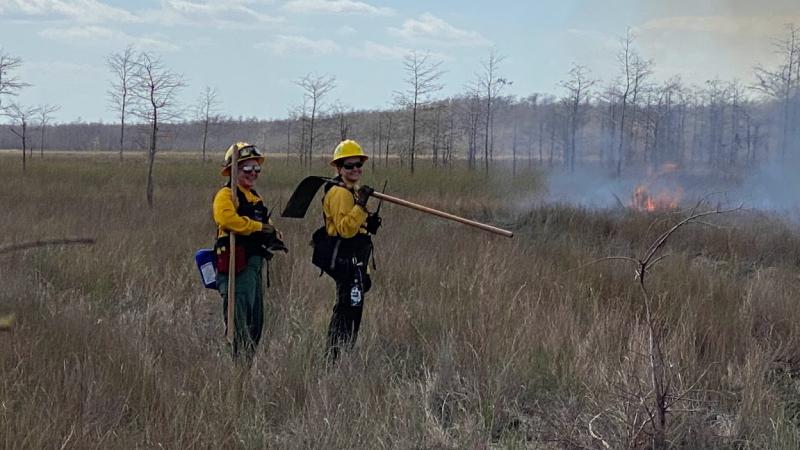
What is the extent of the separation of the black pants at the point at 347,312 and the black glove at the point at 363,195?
0.49m

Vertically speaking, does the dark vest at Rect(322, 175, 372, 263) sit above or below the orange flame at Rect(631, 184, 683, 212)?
below

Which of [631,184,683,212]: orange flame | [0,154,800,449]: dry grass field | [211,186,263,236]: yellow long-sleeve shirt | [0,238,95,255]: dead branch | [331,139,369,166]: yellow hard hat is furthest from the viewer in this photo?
[631,184,683,212]: orange flame

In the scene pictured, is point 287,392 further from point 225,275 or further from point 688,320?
point 688,320

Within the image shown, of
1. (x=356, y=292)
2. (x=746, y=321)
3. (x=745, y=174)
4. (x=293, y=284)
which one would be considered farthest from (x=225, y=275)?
(x=745, y=174)

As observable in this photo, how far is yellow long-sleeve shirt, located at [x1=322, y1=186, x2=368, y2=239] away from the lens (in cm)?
456

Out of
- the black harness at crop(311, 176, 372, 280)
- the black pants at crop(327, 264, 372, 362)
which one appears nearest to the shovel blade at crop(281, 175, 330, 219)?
the black harness at crop(311, 176, 372, 280)

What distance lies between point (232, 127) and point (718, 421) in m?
113

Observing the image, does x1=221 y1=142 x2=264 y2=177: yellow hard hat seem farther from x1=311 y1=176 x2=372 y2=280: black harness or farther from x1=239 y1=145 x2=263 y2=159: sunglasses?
x1=311 y1=176 x2=372 y2=280: black harness

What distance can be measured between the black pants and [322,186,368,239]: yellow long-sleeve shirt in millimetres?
325

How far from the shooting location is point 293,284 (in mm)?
6715

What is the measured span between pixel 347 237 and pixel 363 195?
315 mm

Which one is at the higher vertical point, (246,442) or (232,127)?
(232,127)

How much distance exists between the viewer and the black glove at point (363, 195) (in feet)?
14.7

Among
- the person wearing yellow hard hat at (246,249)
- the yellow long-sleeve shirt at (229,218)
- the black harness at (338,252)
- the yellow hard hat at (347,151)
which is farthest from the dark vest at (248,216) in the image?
the yellow hard hat at (347,151)
